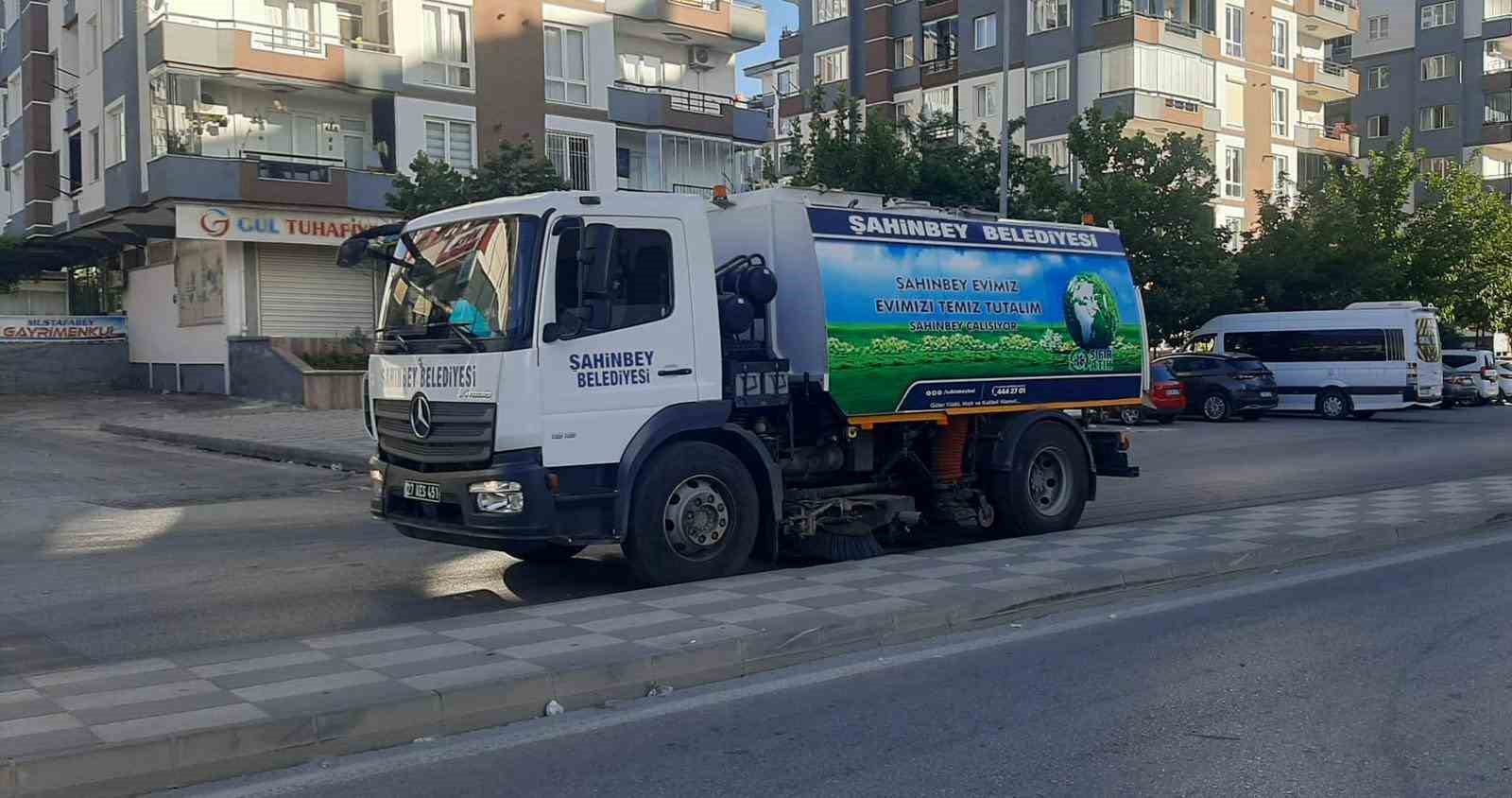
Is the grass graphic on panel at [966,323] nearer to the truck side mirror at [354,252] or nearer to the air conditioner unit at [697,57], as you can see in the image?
the truck side mirror at [354,252]

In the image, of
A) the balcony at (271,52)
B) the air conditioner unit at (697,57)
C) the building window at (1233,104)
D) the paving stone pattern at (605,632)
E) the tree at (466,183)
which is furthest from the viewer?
the building window at (1233,104)

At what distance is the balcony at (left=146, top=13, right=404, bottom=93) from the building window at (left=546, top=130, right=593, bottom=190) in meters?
4.42

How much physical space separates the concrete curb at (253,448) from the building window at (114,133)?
10.00 meters

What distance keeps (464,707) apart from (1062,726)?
2704 mm

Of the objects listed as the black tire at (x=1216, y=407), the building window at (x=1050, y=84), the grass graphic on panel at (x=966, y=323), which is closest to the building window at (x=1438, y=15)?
the building window at (x=1050, y=84)

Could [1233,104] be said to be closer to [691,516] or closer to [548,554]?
[548,554]

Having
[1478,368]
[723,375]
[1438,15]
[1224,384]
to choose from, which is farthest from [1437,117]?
[723,375]

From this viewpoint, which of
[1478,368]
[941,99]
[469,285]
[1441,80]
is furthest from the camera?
[1441,80]

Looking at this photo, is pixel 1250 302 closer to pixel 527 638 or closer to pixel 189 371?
pixel 189 371

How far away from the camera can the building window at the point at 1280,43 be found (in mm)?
53312

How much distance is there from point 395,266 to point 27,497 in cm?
848

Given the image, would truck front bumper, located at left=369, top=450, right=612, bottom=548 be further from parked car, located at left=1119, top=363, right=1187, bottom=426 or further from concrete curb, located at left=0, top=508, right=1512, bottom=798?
parked car, located at left=1119, top=363, right=1187, bottom=426

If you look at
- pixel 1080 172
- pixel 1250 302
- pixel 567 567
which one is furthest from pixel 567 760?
pixel 1080 172

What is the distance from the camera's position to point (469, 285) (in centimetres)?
862
